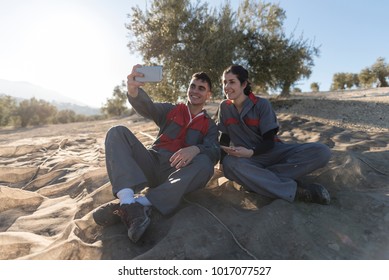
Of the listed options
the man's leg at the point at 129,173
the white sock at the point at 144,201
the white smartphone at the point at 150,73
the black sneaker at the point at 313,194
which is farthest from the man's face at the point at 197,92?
the black sneaker at the point at 313,194

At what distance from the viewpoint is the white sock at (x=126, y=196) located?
2416 mm

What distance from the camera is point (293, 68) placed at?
35.3ft

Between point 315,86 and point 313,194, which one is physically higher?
point 315,86

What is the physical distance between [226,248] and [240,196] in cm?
85

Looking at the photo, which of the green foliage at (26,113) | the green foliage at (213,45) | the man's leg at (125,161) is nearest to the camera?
the man's leg at (125,161)

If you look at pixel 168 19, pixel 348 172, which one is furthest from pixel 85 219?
pixel 168 19

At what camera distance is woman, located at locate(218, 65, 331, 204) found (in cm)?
270

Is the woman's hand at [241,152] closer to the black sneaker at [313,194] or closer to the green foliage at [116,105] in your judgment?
the black sneaker at [313,194]

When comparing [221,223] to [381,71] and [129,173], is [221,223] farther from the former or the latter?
[381,71]

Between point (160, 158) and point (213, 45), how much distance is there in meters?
7.03

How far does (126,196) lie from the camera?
96.1 inches

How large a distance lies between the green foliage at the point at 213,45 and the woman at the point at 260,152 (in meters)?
6.39

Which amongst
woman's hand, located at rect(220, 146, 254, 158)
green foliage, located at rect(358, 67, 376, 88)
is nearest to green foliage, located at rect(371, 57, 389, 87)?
green foliage, located at rect(358, 67, 376, 88)

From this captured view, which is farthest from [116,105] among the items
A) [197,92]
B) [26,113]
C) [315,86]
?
[197,92]
